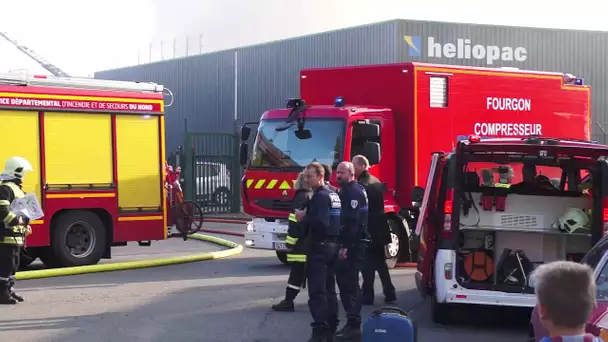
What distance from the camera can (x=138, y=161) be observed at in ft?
50.2

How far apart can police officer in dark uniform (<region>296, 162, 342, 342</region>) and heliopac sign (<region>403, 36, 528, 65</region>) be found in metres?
22.9

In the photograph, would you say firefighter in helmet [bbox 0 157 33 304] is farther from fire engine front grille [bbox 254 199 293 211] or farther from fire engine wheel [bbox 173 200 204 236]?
fire engine wheel [bbox 173 200 204 236]

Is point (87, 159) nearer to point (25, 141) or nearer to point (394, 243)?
point (25, 141)

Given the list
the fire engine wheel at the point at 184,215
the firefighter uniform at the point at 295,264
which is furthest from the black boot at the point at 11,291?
the fire engine wheel at the point at 184,215

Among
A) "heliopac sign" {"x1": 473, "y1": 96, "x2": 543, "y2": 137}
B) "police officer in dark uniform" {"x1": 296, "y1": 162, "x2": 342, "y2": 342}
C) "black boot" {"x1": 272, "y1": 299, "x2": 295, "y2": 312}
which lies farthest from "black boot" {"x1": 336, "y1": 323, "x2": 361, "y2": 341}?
"heliopac sign" {"x1": 473, "y1": 96, "x2": 543, "y2": 137}

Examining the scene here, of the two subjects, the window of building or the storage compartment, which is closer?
the storage compartment

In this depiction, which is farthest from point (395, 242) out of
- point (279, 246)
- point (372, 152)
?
point (279, 246)

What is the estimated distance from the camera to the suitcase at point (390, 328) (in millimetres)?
6645

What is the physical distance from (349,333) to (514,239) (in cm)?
232

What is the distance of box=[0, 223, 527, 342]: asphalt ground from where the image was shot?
9.30 meters

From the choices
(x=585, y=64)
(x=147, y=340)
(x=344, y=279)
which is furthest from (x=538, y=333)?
(x=585, y=64)

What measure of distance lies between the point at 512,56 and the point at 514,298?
25.2m

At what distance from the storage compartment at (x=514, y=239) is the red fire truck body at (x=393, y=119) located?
133 inches

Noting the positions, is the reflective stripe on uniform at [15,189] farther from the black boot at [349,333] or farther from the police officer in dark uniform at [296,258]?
the black boot at [349,333]
